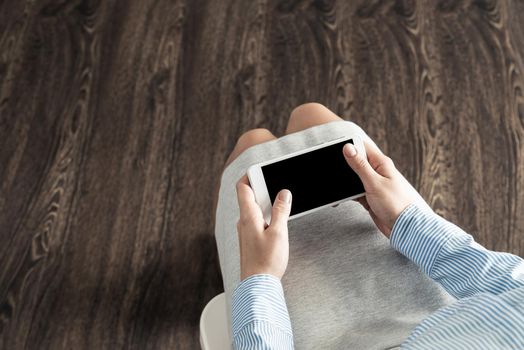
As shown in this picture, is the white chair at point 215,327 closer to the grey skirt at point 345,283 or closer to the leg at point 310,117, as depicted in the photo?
the grey skirt at point 345,283

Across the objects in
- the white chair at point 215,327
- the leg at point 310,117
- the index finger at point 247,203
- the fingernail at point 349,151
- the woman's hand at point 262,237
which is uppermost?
the leg at point 310,117

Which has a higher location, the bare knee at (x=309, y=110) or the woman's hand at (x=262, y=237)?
the bare knee at (x=309, y=110)

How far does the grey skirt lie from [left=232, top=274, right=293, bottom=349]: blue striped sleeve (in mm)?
87

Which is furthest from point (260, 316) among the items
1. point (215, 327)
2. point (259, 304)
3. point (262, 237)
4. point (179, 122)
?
point (179, 122)

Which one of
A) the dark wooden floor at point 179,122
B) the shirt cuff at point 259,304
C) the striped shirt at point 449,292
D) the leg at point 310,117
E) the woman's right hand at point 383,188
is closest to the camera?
the striped shirt at point 449,292

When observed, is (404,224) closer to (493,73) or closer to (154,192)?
(154,192)

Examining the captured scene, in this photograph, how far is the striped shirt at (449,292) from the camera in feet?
1.99

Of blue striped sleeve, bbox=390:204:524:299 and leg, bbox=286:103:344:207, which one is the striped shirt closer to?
blue striped sleeve, bbox=390:204:524:299

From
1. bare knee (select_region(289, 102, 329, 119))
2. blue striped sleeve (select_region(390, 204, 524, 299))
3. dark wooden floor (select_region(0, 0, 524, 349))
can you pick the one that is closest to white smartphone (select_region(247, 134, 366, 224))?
blue striped sleeve (select_region(390, 204, 524, 299))

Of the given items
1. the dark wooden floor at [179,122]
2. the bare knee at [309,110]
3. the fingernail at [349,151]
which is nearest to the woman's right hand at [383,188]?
the fingernail at [349,151]

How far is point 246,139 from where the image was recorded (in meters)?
1.05

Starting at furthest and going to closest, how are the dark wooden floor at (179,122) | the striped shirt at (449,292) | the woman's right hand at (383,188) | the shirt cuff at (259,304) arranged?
the dark wooden floor at (179,122) → the woman's right hand at (383,188) → the shirt cuff at (259,304) → the striped shirt at (449,292)

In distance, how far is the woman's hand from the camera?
0.76 meters

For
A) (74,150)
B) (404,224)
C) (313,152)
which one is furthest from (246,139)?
(74,150)
